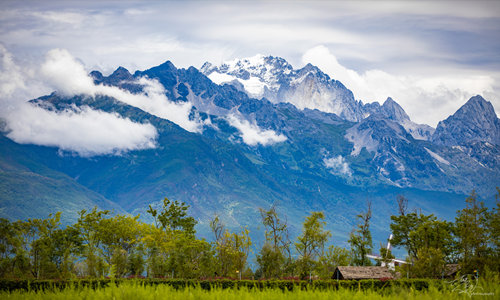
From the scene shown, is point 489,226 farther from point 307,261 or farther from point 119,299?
point 119,299

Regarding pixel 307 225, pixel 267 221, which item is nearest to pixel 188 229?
pixel 267 221

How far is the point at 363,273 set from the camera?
7850cm

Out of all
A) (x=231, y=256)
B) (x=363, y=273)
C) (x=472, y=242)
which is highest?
(x=472, y=242)

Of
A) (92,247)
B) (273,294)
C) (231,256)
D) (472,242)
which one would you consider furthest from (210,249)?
(273,294)

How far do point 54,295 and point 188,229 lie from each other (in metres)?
81.5

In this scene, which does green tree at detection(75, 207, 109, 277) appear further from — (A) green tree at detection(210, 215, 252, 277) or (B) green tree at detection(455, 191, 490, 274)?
(B) green tree at detection(455, 191, 490, 274)

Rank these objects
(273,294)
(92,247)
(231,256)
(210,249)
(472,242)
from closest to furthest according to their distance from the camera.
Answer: (273,294) → (472,242) → (92,247) → (231,256) → (210,249)

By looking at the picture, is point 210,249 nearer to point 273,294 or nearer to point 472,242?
point 472,242

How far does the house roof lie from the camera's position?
76.9 m

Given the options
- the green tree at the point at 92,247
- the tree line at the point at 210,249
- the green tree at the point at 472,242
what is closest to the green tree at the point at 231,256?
the tree line at the point at 210,249

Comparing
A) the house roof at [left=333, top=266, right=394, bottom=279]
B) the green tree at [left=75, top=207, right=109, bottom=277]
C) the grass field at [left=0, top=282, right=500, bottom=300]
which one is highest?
the green tree at [left=75, top=207, right=109, bottom=277]

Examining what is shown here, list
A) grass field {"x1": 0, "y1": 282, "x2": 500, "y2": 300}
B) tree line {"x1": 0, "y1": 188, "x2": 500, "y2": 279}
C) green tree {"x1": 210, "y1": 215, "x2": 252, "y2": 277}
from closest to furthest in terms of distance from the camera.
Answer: grass field {"x1": 0, "y1": 282, "x2": 500, "y2": 300}, tree line {"x1": 0, "y1": 188, "x2": 500, "y2": 279}, green tree {"x1": 210, "y1": 215, "x2": 252, "y2": 277}

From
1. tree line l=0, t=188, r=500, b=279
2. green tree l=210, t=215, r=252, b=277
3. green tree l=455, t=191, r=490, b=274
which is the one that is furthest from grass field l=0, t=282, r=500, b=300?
green tree l=210, t=215, r=252, b=277

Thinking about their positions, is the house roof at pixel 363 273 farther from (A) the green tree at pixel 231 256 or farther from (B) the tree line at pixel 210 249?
(A) the green tree at pixel 231 256
